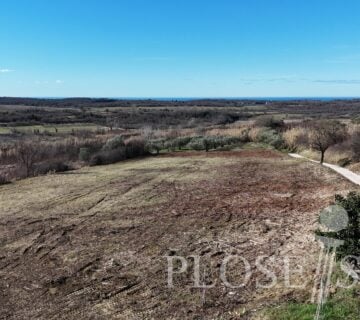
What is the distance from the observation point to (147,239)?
37.3ft

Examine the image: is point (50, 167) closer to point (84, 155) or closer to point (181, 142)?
point (84, 155)

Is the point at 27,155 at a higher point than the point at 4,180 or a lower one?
higher

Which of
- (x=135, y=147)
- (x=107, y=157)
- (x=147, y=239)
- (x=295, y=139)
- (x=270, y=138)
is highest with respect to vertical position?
(x=147, y=239)

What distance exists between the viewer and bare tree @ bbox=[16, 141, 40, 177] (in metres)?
27.2

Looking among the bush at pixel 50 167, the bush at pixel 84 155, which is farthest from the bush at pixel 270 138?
the bush at pixel 50 167

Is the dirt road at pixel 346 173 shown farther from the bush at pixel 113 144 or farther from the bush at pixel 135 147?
the bush at pixel 113 144

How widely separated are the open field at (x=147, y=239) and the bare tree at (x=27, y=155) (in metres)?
5.19

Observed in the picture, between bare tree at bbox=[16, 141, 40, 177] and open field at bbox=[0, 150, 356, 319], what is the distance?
17.0ft

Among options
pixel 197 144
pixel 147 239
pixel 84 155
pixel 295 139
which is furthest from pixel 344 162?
pixel 84 155

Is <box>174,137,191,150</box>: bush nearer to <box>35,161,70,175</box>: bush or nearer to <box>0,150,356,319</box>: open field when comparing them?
<box>35,161,70,175</box>: bush

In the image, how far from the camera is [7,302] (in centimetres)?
812

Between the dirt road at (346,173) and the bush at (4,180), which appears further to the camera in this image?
the bush at (4,180)

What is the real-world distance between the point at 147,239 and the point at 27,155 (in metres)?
20.0

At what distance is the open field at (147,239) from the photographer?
7.62 metres
